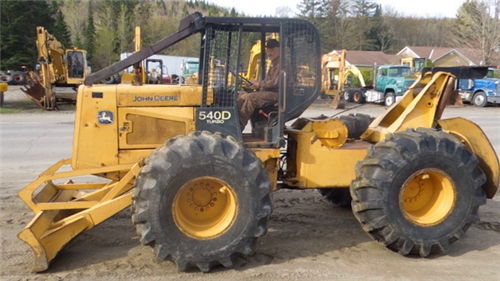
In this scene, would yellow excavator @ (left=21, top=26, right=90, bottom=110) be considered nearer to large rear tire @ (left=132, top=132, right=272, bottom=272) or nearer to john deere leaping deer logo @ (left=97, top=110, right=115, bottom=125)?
john deere leaping deer logo @ (left=97, top=110, right=115, bottom=125)

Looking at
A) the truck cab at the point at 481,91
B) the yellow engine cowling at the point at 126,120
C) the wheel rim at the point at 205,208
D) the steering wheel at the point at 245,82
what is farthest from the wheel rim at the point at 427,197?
the truck cab at the point at 481,91

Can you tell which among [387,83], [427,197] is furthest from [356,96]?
[427,197]

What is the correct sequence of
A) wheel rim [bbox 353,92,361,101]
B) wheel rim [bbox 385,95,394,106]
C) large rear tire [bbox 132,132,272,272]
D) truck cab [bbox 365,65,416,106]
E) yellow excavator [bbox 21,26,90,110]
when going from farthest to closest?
wheel rim [bbox 353,92,361,101] < truck cab [bbox 365,65,416,106] < wheel rim [bbox 385,95,394,106] < yellow excavator [bbox 21,26,90,110] < large rear tire [bbox 132,132,272,272]

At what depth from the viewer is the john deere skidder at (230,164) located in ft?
15.1

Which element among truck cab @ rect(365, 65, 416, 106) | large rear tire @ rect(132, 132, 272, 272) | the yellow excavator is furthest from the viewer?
truck cab @ rect(365, 65, 416, 106)

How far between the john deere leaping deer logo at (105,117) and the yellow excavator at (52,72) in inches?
724

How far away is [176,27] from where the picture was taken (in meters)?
42.6

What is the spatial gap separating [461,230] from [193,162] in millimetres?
2951

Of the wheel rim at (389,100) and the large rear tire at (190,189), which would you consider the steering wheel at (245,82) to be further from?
the wheel rim at (389,100)

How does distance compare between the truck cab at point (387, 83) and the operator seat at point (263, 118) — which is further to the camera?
the truck cab at point (387, 83)

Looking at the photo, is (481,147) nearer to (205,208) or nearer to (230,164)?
(230,164)

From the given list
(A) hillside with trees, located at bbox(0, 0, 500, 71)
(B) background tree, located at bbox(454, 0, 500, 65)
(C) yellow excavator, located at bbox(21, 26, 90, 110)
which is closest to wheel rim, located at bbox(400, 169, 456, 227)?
(A) hillside with trees, located at bbox(0, 0, 500, 71)

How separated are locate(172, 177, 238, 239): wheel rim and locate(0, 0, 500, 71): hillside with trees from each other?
1016 centimetres

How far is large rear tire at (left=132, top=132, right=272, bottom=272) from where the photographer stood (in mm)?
4500
